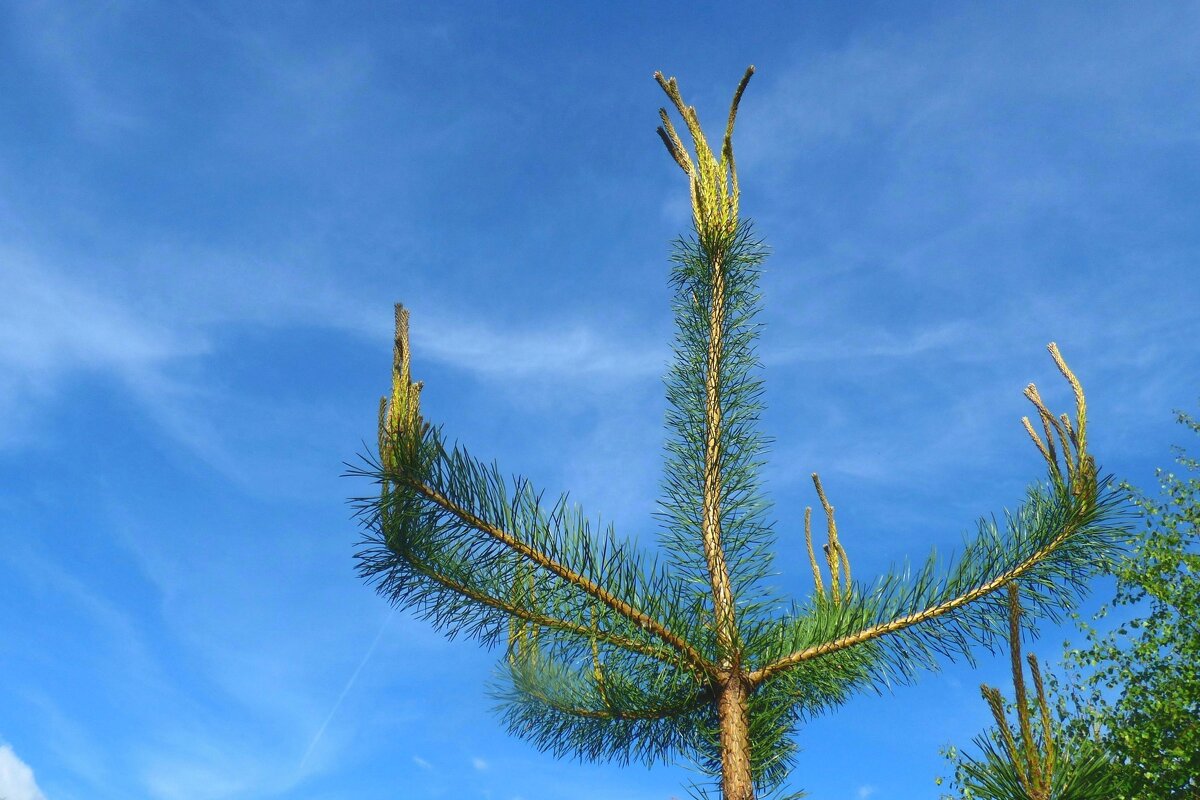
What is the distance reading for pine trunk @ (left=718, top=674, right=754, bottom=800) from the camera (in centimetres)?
288

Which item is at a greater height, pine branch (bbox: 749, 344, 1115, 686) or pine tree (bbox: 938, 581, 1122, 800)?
pine branch (bbox: 749, 344, 1115, 686)

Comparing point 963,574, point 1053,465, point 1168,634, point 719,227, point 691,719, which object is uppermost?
point 1168,634

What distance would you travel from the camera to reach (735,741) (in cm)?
295

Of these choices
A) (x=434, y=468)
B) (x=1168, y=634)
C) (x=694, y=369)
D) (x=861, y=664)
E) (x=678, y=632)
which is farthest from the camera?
(x=1168, y=634)

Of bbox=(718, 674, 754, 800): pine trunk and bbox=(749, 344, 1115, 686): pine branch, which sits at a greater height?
bbox=(749, 344, 1115, 686): pine branch

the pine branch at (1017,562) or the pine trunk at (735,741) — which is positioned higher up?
the pine branch at (1017,562)

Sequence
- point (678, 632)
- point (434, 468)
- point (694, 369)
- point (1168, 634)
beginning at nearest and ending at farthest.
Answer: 1. point (434, 468)
2. point (678, 632)
3. point (694, 369)
4. point (1168, 634)

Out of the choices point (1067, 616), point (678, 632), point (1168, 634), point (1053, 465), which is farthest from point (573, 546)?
point (1168, 634)

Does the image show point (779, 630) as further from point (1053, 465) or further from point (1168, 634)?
point (1168, 634)

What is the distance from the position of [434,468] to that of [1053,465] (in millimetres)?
2162

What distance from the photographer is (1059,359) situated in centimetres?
300

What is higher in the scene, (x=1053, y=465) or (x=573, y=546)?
(x=1053, y=465)

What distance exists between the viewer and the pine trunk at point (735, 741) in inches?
113

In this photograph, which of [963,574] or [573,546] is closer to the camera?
[573,546]
